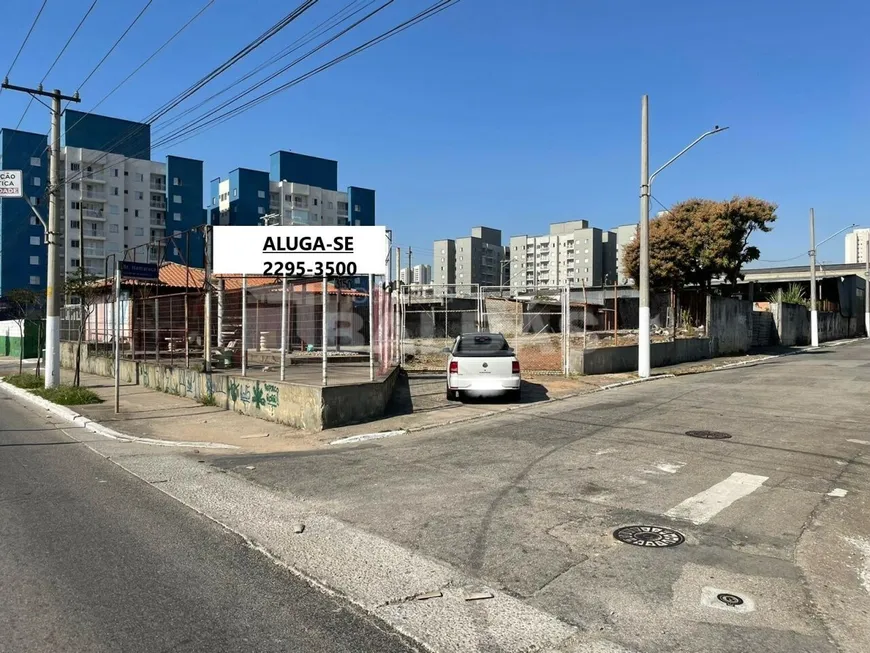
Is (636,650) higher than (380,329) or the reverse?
the reverse

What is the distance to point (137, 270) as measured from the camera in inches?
549

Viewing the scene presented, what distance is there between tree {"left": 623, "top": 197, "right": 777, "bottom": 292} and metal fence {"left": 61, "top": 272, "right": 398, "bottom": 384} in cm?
1720

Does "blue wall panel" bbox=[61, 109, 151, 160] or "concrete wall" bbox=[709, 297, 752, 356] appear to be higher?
"blue wall panel" bbox=[61, 109, 151, 160]

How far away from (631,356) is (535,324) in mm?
13677

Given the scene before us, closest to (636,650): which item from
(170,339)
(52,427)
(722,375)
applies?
(52,427)

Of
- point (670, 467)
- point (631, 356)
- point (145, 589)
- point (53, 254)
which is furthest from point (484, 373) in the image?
point (53, 254)

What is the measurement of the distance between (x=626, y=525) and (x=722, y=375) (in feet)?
51.8

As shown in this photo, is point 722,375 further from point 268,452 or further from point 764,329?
point 764,329

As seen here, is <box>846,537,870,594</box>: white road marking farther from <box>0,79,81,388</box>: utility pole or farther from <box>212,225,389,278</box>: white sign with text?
<box>0,79,81,388</box>: utility pole

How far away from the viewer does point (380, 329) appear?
50.3 feet

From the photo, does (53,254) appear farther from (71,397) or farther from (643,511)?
(643,511)

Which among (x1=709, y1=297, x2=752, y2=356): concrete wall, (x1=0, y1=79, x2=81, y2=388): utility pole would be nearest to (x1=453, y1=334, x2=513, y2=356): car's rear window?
(x1=0, y1=79, x2=81, y2=388): utility pole

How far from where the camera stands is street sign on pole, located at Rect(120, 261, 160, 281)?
13.6 metres

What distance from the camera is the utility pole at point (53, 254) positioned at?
17.7 meters
